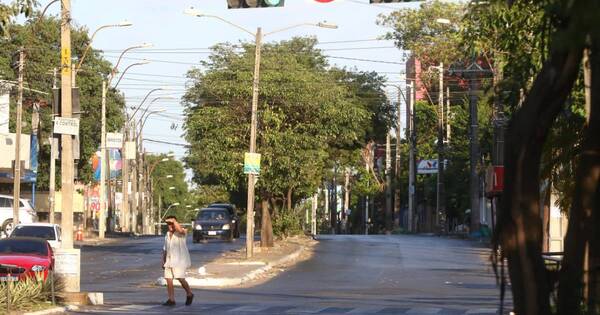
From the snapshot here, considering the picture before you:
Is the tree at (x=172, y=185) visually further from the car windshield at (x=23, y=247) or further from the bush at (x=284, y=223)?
the car windshield at (x=23, y=247)

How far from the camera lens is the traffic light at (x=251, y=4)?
70.8 ft

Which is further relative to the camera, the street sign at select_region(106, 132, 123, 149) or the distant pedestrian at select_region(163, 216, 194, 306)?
the street sign at select_region(106, 132, 123, 149)

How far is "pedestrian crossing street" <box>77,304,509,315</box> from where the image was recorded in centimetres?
2125

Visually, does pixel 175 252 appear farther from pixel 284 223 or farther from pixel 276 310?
pixel 284 223

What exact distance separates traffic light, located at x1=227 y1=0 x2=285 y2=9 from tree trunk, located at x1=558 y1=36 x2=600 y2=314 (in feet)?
40.8

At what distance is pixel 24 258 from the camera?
25438mm

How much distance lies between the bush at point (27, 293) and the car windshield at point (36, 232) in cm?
1400

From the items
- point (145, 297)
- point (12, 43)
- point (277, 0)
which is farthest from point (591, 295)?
point (12, 43)

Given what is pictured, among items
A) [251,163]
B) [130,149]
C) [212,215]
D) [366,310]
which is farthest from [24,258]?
[130,149]

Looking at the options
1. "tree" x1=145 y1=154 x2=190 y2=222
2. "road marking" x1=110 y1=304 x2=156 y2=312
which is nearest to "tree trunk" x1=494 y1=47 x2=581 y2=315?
"road marking" x1=110 y1=304 x2=156 y2=312

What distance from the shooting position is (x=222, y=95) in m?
45.8

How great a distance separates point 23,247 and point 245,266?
10269 millimetres

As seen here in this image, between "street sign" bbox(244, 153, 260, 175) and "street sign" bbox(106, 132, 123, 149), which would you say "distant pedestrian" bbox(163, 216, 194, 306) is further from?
"street sign" bbox(106, 132, 123, 149)

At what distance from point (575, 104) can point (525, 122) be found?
10.8m
